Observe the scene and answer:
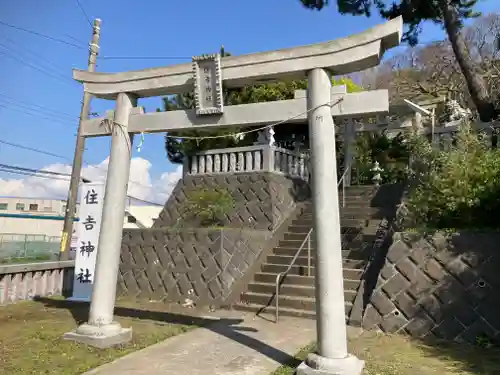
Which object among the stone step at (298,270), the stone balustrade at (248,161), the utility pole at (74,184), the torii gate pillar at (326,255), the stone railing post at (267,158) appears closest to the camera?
the torii gate pillar at (326,255)

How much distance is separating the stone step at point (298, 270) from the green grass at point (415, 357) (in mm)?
1687

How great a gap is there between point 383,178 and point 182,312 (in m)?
7.46

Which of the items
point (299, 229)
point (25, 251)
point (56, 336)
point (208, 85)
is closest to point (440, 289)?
point (299, 229)

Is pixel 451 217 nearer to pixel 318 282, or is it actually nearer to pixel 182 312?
pixel 318 282

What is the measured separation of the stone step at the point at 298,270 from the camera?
7.46 meters

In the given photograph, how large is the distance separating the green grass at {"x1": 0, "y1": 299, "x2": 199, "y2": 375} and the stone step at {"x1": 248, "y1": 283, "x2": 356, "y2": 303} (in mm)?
1658

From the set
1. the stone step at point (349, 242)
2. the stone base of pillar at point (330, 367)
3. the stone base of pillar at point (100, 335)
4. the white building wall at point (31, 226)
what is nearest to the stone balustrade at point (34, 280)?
the stone base of pillar at point (100, 335)

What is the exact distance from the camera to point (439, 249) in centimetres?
610

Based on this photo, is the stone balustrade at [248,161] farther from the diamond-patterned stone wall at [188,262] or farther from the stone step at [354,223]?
the diamond-patterned stone wall at [188,262]

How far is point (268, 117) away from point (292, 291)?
3.66 meters

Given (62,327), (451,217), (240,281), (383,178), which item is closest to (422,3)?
(383,178)

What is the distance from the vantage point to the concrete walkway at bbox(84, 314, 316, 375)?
451cm

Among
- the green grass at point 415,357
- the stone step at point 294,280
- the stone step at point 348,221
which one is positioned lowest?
the green grass at point 415,357

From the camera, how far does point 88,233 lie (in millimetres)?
8188
